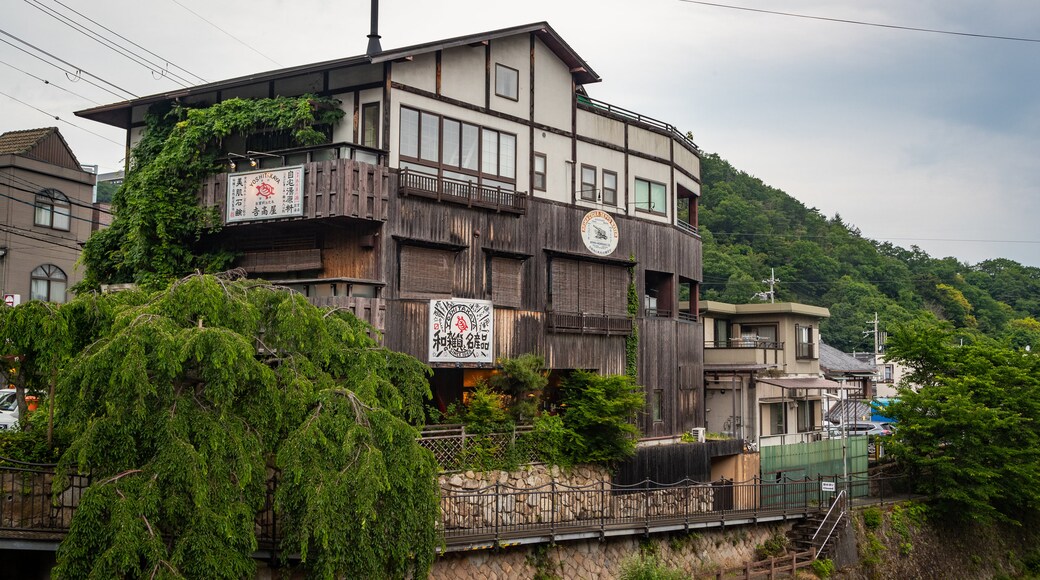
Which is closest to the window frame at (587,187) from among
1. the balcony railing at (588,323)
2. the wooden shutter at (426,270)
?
the balcony railing at (588,323)

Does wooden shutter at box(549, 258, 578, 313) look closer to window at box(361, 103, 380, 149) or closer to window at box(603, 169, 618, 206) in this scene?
window at box(603, 169, 618, 206)

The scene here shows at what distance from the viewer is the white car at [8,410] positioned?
26405 millimetres

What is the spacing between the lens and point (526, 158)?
2972 centimetres

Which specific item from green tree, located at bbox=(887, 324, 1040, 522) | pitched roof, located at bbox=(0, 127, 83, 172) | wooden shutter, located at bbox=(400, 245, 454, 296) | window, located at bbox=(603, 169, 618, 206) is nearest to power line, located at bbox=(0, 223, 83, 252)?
pitched roof, located at bbox=(0, 127, 83, 172)

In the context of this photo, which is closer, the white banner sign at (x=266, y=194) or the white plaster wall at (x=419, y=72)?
the white banner sign at (x=266, y=194)

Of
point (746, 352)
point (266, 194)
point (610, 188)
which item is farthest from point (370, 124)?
point (746, 352)

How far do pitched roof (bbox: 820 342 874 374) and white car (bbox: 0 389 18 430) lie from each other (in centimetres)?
4031

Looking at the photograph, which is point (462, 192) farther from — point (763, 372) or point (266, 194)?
point (763, 372)

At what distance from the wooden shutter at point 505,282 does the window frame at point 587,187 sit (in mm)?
4202

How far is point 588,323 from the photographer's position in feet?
99.3

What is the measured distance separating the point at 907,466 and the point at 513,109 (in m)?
22.9

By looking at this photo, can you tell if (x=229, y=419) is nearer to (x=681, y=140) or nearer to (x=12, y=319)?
(x=12, y=319)

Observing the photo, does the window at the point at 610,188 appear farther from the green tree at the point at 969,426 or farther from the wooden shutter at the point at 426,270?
the green tree at the point at 969,426

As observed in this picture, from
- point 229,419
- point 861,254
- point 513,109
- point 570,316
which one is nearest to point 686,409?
point 570,316
